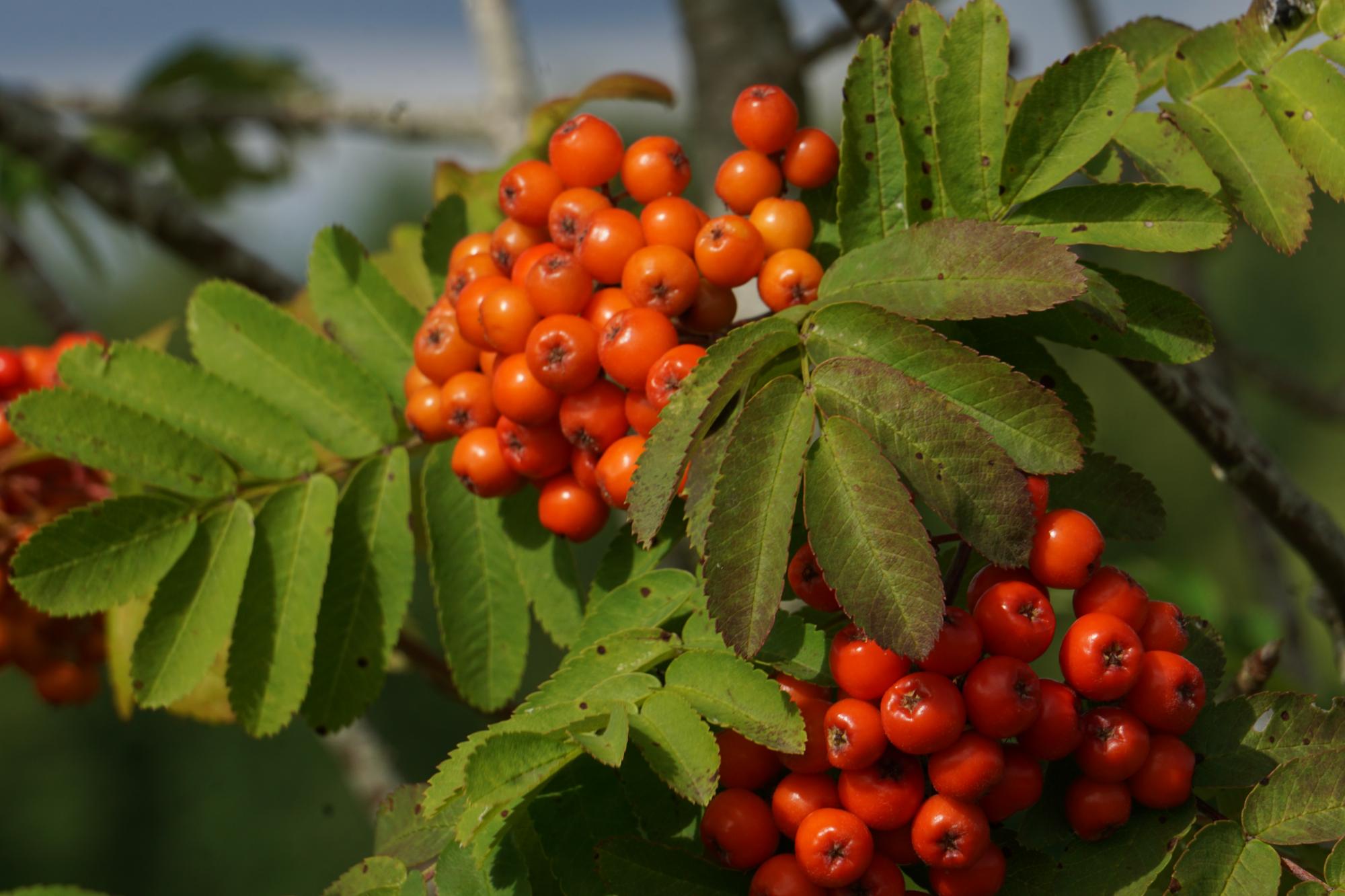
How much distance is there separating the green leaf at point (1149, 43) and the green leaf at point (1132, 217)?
234mm

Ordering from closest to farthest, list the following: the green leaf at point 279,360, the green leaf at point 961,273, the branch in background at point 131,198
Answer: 1. the green leaf at point 961,273
2. the green leaf at point 279,360
3. the branch in background at point 131,198

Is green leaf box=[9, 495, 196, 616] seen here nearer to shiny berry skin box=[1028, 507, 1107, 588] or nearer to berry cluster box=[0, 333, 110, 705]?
berry cluster box=[0, 333, 110, 705]

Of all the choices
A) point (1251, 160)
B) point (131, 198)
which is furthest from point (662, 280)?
point (131, 198)

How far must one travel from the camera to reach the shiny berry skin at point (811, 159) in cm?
128

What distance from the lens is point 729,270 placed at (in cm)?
118

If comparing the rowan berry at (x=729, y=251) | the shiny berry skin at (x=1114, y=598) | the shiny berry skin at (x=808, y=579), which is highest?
the rowan berry at (x=729, y=251)

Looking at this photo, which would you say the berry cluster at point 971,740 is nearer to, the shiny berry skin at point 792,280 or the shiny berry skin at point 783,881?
the shiny berry skin at point 783,881

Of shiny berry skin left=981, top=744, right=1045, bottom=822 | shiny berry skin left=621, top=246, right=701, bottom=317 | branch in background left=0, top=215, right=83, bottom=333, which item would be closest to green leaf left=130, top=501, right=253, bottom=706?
shiny berry skin left=621, top=246, right=701, bottom=317

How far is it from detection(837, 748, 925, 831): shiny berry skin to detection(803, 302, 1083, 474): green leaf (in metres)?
0.30

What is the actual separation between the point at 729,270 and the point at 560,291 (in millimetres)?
193

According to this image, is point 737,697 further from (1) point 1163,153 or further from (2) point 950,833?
(1) point 1163,153

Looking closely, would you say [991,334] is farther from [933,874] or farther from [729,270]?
[933,874]

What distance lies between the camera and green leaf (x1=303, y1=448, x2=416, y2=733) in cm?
139

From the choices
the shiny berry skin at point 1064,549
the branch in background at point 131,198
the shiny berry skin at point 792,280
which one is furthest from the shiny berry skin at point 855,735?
the branch in background at point 131,198
